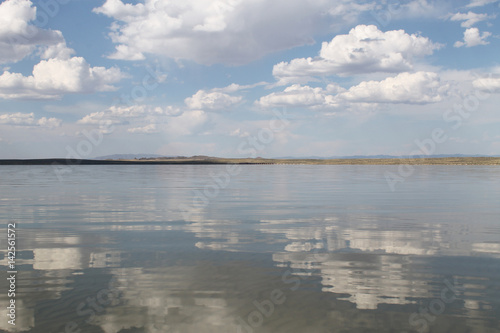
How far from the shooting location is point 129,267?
13273 millimetres

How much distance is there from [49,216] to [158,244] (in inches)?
427

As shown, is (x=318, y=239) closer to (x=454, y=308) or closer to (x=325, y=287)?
(x=325, y=287)

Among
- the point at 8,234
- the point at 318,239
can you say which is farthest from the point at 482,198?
the point at 8,234

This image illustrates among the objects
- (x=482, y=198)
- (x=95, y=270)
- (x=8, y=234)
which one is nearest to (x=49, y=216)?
(x=8, y=234)

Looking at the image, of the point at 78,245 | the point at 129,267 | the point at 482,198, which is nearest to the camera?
the point at 129,267

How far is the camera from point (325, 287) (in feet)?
36.9

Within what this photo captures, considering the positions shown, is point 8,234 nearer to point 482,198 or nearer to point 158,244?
point 158,244

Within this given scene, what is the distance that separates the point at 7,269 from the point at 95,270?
9.15ft

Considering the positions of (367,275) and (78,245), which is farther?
(78,245)

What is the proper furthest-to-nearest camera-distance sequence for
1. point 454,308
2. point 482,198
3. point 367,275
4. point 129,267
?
point 482,198 → point 129,267 → point 367,275 → point 454,308

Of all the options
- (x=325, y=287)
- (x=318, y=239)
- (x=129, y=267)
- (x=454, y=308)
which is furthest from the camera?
(x=318, y=239)
